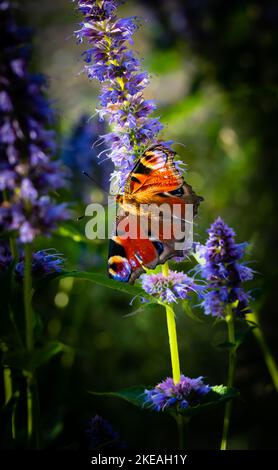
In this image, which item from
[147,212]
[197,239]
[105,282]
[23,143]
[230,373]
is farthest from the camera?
[197,239]

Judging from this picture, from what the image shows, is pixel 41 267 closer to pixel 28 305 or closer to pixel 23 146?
pixel 28 305

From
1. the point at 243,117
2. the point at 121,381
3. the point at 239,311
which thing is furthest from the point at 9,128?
the point at 243,117

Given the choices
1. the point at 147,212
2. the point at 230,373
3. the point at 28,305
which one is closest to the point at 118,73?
the point at 147,212

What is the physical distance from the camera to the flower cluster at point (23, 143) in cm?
90

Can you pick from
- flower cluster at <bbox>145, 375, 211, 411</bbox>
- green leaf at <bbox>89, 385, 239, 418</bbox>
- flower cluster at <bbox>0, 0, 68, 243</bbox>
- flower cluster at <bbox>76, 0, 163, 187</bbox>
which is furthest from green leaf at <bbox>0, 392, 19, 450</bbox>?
flower cluster at <bbox>76, 0, 163, 187</bbox>

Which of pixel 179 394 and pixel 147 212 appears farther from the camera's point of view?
pixel 147 212

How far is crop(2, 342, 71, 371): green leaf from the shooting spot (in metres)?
0.91

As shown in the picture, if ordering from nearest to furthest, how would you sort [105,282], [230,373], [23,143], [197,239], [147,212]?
[23,143] → [105,282] → [230,373] → [147,212] → [197,239]

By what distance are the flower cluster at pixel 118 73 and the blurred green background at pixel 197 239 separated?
0.15 metres

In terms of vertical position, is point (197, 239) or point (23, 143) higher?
point (197, 239)

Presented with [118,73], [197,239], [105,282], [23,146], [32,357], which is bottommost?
[32,357]

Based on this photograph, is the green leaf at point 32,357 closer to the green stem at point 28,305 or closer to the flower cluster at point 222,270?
the green stem at point 28,305

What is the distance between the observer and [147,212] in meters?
1.37

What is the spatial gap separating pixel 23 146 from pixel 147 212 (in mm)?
514
